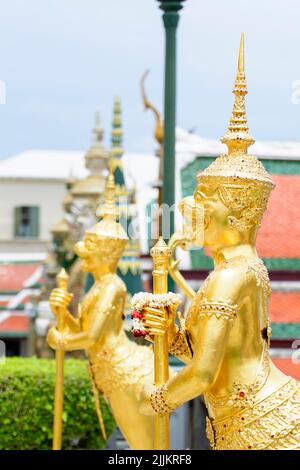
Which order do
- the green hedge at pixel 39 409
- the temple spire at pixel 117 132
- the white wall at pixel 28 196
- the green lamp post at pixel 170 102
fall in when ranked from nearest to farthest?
the green lamp post at pixel 170 102 → the green hedge at pixel 39 409 → the temple spire at pixel 117 132 → the white wall at pixel 28 196

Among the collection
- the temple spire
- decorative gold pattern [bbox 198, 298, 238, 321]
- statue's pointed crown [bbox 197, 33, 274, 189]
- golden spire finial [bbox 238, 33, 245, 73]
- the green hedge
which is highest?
the temple spire

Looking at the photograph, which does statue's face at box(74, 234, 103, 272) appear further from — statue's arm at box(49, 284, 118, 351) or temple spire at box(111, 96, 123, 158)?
temple spire at box(111, 96, 123, 158)

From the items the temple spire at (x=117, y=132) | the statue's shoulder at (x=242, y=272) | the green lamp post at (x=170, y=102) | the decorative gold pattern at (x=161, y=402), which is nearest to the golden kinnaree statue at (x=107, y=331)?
the green lamp post at (x=170, y=102)

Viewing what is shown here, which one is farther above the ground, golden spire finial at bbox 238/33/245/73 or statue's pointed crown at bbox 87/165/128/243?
golden spire finial at bbox 238/33/245/73

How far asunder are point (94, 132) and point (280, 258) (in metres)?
7.37

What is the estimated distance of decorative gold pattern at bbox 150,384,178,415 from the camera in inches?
198

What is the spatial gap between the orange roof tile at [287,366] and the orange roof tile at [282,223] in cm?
121

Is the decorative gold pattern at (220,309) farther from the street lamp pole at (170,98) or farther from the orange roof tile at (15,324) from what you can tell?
the orange roof tile at (15,324)

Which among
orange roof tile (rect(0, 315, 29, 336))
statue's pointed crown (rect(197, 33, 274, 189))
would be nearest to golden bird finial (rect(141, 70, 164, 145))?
statue's pointed crown (rect(197, 33, 274, 189))

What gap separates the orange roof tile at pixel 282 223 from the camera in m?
9.85

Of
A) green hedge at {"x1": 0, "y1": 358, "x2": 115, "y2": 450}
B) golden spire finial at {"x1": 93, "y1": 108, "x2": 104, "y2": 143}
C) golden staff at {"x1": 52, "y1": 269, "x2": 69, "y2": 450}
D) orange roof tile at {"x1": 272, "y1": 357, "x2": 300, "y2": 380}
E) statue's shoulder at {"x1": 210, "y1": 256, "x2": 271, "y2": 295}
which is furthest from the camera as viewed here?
golden spire finial at {"x1": 93, "y1": 108, "x2": 104, "y2": 143}

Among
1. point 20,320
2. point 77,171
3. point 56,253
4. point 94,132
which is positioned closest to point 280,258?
point 56,253

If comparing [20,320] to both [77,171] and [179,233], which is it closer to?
[77,171]

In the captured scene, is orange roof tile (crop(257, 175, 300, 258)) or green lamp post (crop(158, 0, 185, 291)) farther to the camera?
orange roof tile (crop(257, 175, 300, 258))
